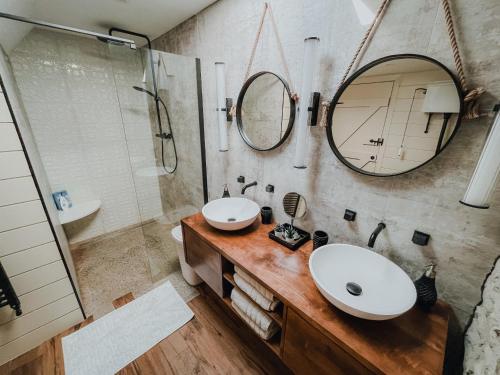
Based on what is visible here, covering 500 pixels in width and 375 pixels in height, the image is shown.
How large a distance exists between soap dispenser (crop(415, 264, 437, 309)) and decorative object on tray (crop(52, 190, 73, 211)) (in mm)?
3082

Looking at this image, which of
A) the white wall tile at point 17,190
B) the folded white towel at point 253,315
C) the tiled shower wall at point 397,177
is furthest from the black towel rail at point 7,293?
the tiled shower wall at point 397,177

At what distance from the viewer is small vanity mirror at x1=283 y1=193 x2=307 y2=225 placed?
1.21 m

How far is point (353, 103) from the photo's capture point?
975 mm

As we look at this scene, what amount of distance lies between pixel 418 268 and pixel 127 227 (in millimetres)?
3064

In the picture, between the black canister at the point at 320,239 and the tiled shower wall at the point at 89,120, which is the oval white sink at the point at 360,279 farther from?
the tiled shower wall at the point at 89,120

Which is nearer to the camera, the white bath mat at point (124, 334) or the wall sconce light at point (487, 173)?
the wall sconce light at point (487, 173)

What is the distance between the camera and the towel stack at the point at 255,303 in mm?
1021

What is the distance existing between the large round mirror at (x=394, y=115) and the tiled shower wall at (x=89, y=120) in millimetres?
2134

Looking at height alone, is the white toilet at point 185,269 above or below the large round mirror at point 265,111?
below

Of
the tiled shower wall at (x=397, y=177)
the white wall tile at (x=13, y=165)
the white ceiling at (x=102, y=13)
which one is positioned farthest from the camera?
the white ceiling at (x=102, y=13)

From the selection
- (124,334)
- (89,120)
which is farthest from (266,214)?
(89,120)

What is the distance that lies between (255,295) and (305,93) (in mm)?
1109

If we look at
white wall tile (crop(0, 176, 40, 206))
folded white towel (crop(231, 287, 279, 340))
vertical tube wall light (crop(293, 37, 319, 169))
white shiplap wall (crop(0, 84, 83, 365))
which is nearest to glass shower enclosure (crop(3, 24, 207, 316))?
white shiplap wall (crop(0, 84, 83, 365))

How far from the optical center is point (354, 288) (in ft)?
2.95
